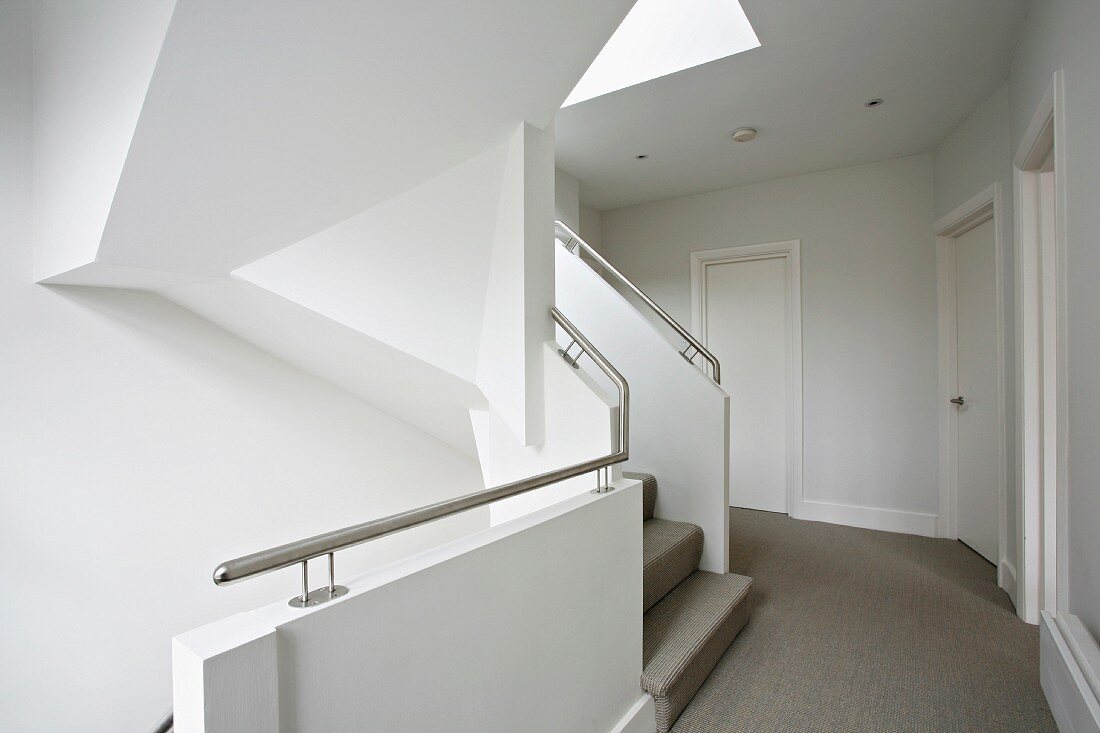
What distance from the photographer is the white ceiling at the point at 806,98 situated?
7.73ft

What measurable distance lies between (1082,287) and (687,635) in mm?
1730

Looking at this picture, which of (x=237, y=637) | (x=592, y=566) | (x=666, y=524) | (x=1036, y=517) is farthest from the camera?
(x=666, y=524)

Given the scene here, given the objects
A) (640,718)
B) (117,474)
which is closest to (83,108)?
(117,474)

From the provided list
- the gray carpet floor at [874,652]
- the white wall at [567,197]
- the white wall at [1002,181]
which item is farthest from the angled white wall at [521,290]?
the white wall at [1002,181]

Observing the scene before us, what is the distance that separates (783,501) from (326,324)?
3.73m

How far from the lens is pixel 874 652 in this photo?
90.3 inches

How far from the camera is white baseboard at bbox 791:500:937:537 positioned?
12.5 feet

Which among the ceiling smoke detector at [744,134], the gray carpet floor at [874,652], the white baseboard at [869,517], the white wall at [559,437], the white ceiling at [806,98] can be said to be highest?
the white ceiling at [806,98]

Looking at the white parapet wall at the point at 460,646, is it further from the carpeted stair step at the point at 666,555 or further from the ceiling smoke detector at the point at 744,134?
the ceiling smoke detector at the point at 744,134

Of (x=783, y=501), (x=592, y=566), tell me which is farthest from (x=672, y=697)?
(x=783, y=501)

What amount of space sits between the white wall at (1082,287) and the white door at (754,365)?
2.60 m

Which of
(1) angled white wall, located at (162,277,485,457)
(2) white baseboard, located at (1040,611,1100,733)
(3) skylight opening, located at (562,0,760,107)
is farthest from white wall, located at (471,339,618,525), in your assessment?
(3) skylight opening, located at (562,0,760,107)

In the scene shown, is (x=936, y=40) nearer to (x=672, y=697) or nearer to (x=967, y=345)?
(x=967, y=345)

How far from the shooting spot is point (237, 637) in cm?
79
